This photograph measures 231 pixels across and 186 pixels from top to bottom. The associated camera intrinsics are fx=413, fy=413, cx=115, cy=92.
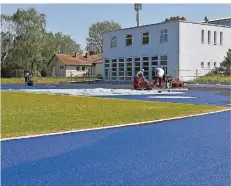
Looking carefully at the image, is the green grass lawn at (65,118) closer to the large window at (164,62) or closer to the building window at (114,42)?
the large window at (164,62)

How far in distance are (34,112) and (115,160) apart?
312 inches

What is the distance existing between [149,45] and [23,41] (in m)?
30.5

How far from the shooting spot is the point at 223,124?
1188 cm

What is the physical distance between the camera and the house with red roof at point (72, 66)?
8076 centimetres

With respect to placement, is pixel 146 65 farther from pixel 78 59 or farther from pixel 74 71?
pixel 78 59

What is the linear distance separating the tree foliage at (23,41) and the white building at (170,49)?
22.8 m

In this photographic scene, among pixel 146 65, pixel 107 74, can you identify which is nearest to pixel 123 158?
pixel 146 65

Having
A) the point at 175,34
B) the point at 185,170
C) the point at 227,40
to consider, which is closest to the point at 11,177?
the point at 185,170

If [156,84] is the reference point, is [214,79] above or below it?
above

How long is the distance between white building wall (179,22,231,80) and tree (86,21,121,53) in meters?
59.3

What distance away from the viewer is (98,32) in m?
107

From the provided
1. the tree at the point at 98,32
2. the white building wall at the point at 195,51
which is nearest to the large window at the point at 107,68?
the white building wall at the point at 195,51

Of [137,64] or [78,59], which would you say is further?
[78,59]

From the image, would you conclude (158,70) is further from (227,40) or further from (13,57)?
(13,57)
